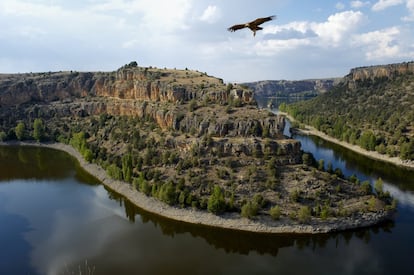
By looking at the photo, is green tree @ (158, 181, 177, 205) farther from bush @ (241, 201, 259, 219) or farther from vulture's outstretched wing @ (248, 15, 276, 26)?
vulture's outstretched wing @ (248, 15, 276, 26)

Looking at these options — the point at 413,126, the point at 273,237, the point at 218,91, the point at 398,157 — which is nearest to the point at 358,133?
the point at 413,126

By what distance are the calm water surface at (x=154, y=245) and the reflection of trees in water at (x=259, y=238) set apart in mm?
140

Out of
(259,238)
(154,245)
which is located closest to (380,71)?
(259,238)

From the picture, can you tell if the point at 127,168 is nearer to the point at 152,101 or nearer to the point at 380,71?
the point at 152,101

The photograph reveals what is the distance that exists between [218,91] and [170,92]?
15.5 m

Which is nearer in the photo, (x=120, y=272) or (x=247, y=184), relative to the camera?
(x=120, y=272)

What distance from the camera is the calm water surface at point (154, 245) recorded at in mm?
41406

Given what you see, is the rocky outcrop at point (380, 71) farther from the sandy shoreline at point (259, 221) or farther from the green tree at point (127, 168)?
the green tree at point (127, 168)

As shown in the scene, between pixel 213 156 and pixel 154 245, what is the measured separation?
23.9m

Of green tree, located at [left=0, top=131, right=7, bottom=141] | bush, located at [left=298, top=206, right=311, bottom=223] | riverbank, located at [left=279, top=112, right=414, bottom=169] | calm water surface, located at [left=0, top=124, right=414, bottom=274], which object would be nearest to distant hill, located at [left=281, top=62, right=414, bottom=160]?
riverbank, located at [left=279, top=112, right=414, bottom=169]

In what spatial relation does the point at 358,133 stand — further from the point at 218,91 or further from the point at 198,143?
Answer: the point at 198,143

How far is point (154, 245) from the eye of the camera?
155 ft

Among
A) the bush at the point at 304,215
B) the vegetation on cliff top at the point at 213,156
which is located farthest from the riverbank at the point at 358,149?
the bush at the point at 304,215

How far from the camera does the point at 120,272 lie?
131 ft
